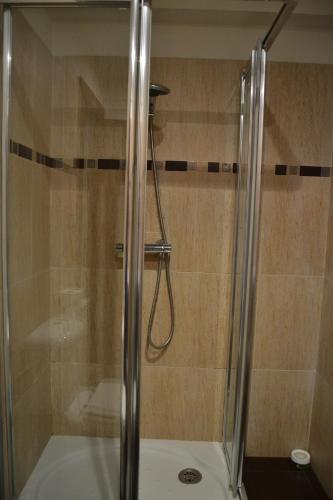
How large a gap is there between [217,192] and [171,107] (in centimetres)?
48

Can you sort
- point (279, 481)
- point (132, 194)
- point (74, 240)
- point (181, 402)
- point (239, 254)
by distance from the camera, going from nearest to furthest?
1. point (132, 194)
2. point (74, 240)
3. point (239, 254)
4. point (279, 481)
5. point (181, 402)

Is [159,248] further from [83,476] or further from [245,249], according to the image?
[83,476]

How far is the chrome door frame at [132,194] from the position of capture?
92cm

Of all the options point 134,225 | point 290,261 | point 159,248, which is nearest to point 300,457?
point 290,261

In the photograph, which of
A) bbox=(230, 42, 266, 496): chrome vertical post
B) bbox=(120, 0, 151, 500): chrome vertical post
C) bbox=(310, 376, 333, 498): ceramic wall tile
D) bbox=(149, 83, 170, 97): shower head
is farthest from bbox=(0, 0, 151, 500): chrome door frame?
bbox=(310, 376, 333, 498): ceramic wall tile

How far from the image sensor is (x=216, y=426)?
1.83 m

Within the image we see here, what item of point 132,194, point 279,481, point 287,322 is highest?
point 132,194

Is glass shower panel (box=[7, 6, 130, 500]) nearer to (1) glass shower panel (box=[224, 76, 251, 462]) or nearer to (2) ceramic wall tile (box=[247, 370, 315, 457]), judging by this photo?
(1) glass shower panel (box=[224, 76, 251, 462])

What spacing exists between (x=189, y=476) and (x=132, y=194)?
1.39 metres

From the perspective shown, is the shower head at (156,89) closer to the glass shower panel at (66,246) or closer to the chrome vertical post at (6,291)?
the glass shower panel at (66,246)

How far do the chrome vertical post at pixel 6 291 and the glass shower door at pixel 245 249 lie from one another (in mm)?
897

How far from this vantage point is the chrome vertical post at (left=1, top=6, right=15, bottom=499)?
1.11 meters

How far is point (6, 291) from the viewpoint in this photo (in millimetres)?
1185

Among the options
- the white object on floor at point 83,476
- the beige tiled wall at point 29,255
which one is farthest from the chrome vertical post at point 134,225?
the beige tiled wall at point 29,255
